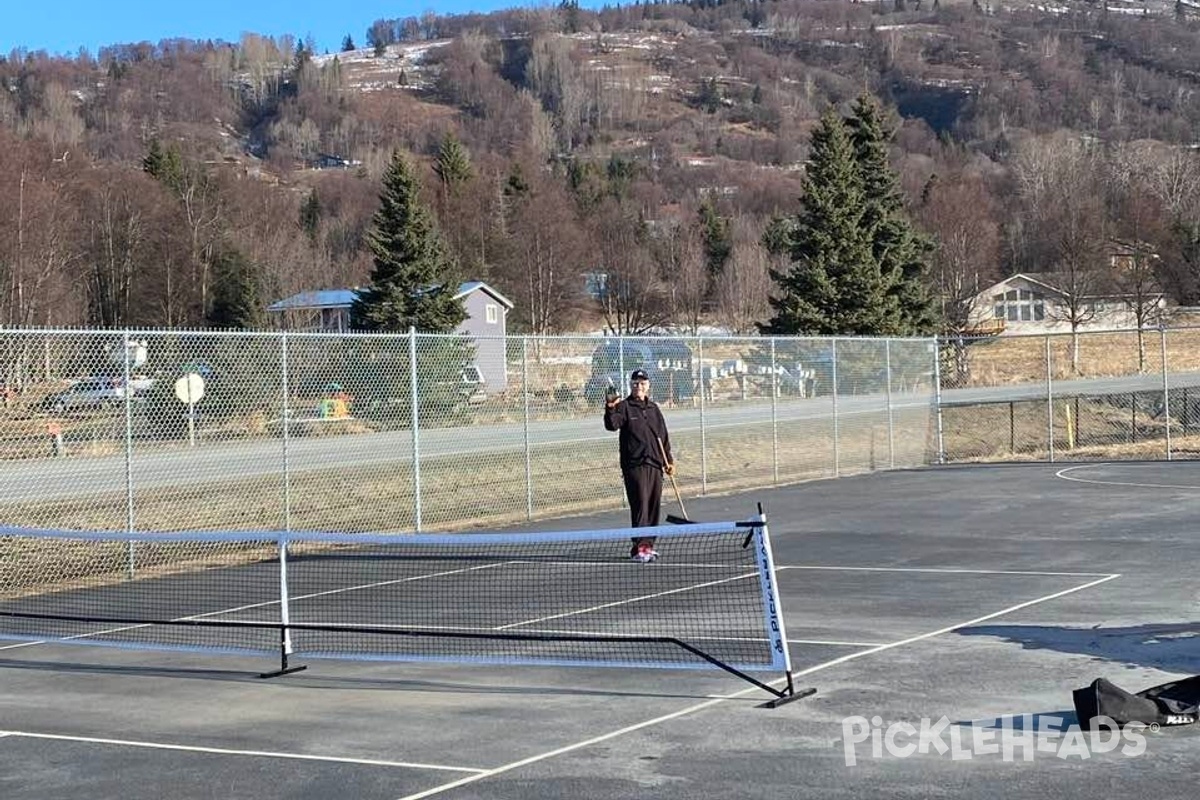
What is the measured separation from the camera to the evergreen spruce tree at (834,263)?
46.9m

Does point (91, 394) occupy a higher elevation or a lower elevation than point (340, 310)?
lower

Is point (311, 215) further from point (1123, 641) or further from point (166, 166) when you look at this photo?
point (1123, 641)

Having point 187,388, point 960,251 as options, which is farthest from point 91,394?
point 960,251

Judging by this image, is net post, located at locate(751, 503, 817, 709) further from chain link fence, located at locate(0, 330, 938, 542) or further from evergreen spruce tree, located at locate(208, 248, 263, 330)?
evergreen spruce tree, located at locate(208, 248, 263, 330)

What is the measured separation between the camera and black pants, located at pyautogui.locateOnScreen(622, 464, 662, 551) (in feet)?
47.6

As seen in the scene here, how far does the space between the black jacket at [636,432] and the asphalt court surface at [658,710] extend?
2097mm

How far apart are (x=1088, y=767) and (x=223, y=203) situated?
64405 mm

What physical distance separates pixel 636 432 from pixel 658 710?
6739mm

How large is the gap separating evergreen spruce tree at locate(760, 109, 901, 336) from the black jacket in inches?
1297

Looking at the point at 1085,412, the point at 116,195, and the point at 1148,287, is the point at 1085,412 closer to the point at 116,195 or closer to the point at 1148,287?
the point at 1148,287

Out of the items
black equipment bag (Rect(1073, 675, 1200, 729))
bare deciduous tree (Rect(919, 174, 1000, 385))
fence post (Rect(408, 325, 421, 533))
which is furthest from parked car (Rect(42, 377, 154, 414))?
bare deciduous tree (Rect(919, 174, 1000, 385))

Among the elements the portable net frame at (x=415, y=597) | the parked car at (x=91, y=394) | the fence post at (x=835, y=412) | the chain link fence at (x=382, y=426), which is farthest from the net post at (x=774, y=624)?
the fence post at (x=835, y=412)

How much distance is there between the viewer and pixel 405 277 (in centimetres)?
4778

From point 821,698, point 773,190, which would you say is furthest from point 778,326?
point 773,190
